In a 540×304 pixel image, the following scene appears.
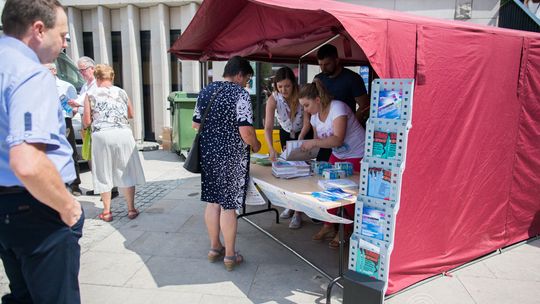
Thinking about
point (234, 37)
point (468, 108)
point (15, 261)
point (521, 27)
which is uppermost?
point (521, 27)

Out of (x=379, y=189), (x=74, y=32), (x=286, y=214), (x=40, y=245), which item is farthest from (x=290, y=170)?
(x=74, y=32)

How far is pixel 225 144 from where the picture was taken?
307cm

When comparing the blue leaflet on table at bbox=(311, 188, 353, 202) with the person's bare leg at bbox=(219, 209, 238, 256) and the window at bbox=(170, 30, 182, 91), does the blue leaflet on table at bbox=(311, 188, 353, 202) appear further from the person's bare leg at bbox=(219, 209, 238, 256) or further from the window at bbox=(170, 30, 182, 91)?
the window at bbox=(170, 30, 182, 91)

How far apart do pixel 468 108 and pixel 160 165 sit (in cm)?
615

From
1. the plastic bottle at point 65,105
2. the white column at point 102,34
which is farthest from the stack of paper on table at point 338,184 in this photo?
the white column at point 102,34

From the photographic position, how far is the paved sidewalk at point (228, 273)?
291 centimetres

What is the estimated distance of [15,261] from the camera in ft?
5.91

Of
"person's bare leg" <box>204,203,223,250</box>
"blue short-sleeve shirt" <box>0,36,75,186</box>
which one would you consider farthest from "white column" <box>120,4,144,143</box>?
"blue short-sleeve shirt" <box>0,36,75,186</box>

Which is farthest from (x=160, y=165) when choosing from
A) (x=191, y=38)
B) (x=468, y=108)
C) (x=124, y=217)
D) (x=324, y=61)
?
(x=468, y=108)

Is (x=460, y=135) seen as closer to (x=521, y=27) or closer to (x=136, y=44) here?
(x=521, y=27)

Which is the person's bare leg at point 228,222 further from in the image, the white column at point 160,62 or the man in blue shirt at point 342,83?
the white column at point 160,62

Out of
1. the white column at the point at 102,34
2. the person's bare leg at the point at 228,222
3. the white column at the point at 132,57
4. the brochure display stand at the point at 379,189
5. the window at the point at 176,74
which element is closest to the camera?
the brochure display stand at the point at 379,189

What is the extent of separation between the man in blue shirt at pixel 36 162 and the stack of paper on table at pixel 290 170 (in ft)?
5.90

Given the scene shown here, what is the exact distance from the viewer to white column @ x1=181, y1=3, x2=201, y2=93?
977 centimetres
